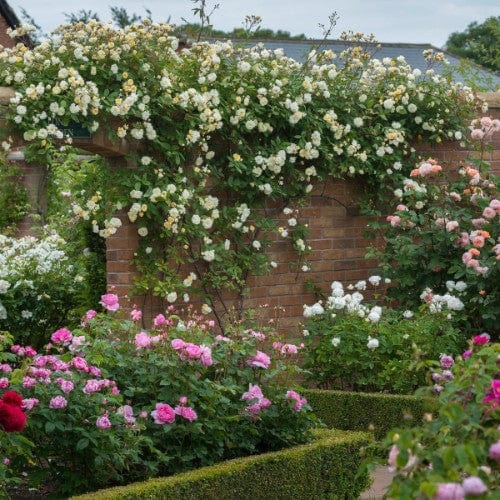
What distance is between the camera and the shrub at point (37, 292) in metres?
9.15

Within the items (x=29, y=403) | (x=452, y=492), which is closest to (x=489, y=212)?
(x=29, y=403)

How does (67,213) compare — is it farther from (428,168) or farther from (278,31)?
(278,31)

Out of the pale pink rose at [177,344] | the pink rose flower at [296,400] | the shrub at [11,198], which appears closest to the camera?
the pale pink rose at [177,344]

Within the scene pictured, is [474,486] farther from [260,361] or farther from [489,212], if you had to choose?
[489,212]

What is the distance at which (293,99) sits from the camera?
8805mm

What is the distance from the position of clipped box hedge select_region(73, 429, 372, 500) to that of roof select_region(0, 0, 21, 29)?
21.2 meters

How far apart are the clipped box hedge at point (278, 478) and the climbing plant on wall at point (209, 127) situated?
8.85ft

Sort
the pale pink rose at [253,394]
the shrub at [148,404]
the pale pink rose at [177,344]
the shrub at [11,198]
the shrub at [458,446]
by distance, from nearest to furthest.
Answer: the shrub at [458,446], the shrub at [148,404], the pale pink rose at [177,344], the pale pink rose at [253,394], the shrub at [11,198]

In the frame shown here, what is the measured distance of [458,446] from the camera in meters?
3.10

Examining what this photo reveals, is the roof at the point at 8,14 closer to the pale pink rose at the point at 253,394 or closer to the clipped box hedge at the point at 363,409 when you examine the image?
the clipped box hedge at the point at 363,409

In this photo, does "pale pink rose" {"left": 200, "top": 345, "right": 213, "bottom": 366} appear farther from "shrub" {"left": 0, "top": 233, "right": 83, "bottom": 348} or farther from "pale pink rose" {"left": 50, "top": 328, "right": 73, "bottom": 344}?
"shrub" {"left": 0, "top": 233, "right": 83, "bottom": 348}

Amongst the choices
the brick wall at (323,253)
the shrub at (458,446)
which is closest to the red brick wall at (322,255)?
the brick wall at (323,253)

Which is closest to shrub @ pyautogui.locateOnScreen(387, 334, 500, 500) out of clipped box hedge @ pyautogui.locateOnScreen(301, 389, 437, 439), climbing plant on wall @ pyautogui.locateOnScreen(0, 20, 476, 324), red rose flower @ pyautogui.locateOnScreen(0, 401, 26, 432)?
red rose flower @ pyautogui.locateOnScreen(0, 401, 26, 432)

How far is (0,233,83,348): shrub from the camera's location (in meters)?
9.15
